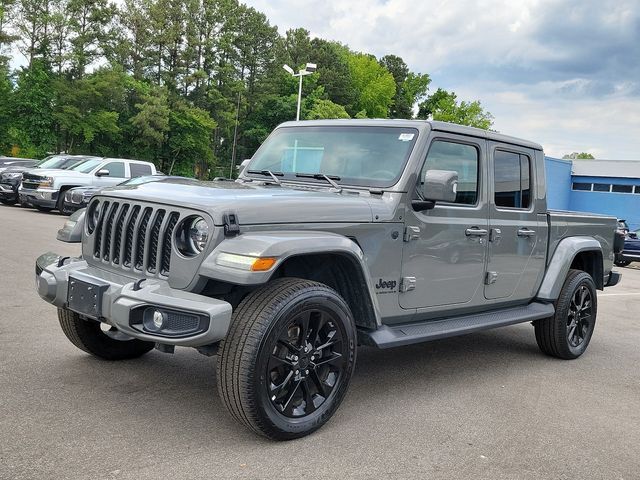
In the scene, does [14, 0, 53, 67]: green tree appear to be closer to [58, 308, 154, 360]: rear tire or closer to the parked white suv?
the parked white suv

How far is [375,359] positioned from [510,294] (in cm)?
128

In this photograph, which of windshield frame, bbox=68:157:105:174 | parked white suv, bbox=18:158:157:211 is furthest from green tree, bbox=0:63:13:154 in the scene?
parked white suv, bbox=18:158:157:211

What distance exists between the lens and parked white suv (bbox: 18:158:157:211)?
58.4 feet

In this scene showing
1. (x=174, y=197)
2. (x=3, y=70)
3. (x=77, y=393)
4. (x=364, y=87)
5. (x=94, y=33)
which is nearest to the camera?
(x=174, y=197)

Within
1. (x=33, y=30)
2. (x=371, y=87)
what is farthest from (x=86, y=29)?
(x=371, y=87)

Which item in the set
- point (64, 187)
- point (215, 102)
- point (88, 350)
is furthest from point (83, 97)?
point (88, 350)

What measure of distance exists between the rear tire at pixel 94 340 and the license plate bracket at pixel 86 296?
80 centimetres

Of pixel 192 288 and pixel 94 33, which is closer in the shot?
pixel 192 288

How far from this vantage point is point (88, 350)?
4758mm

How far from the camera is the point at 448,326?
15.3ft

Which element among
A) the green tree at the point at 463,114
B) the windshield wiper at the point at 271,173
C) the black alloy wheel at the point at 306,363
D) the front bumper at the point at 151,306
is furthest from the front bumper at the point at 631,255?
the green tree at the point at 463,114

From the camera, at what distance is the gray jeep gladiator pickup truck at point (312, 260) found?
3.39m

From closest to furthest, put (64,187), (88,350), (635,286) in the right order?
(88,350) → (635,286) → (64,187)

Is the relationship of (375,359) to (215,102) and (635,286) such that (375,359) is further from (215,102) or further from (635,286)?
(215,102)
